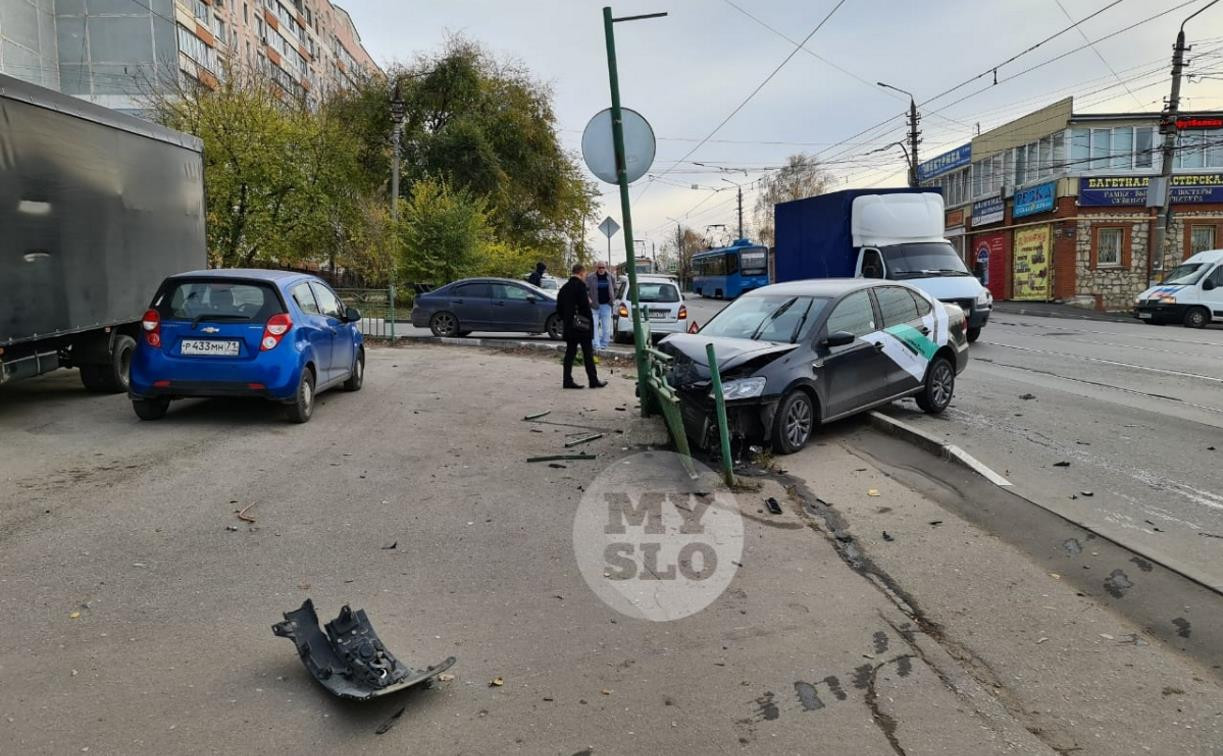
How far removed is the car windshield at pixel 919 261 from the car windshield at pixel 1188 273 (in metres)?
11.7

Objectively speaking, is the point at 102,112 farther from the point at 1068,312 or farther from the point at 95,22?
the point at 95,22

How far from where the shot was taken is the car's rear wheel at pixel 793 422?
25.6ft

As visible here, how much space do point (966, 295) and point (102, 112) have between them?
15152 millimetres

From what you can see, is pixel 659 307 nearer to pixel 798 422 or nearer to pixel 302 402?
pixel 302 402

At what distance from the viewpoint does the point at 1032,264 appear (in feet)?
131

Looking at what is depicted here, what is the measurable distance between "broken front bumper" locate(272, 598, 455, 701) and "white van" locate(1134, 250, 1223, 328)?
28.0 meters

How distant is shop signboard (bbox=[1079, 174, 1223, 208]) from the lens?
36688 millimetres

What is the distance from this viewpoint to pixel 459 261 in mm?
28078

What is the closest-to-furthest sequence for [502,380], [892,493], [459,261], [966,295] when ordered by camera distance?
[892,493]
[502,380]
[966,295]
[459,261]

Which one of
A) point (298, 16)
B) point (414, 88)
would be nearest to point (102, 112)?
point (414, 88)

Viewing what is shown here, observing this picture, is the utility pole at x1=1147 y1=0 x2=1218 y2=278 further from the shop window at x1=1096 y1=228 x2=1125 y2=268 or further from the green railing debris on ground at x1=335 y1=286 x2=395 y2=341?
the green railing debris on ground at x1=335 y1=286 x2=395 y2=341

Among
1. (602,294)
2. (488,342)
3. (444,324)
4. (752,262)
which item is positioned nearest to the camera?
(602,294)

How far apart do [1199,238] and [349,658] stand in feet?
143

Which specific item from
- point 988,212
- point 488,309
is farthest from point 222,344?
point 988,212
